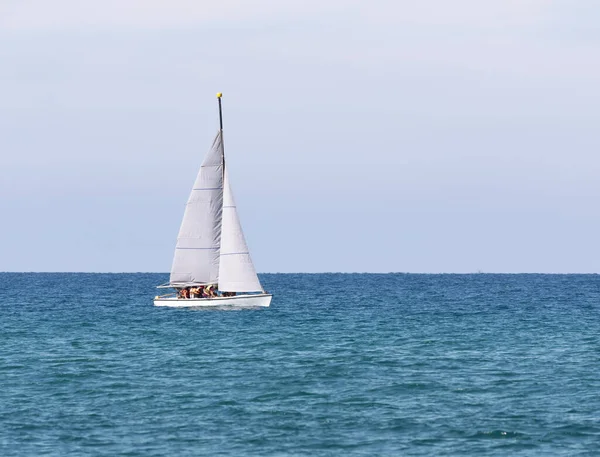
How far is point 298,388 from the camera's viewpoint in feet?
117

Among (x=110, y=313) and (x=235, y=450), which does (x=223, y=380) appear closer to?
(x=235, y=450)

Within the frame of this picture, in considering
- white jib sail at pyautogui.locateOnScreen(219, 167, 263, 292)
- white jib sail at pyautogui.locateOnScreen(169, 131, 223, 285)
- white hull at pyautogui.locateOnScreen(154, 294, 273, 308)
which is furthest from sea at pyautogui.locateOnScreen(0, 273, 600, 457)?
white jib sail at pyautogui.locateOnScreen(169, 131, 223, 285)

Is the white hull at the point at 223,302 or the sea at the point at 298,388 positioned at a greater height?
the white hull at the point at 223,302

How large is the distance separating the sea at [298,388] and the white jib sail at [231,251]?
387 centimetres

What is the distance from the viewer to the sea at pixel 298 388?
88.4ft

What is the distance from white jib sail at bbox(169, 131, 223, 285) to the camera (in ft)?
225

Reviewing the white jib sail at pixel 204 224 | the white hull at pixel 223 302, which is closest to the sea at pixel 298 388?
the white hull at pixel 223 302

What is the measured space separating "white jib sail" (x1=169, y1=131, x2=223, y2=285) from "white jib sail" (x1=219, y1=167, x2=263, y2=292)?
36.1 inches

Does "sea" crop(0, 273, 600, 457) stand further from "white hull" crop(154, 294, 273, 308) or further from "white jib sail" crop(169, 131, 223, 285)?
"white jib sail" crop(169, 131, 223, 285)

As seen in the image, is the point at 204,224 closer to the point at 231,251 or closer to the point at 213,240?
the point at 213,240

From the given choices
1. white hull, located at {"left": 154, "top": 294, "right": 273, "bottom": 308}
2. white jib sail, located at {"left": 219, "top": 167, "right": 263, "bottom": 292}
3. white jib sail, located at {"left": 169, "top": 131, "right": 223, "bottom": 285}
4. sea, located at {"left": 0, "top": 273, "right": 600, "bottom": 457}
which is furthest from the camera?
white hull, located at {"left": 154, "top": 294, "right": 273, "bottom": 308}

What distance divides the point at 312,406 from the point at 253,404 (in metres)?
2.00

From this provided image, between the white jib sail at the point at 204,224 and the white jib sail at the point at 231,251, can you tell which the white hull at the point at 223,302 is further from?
the white jib sail at the point at 231,251

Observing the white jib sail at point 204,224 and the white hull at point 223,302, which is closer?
the white jib sail at point 204,224
